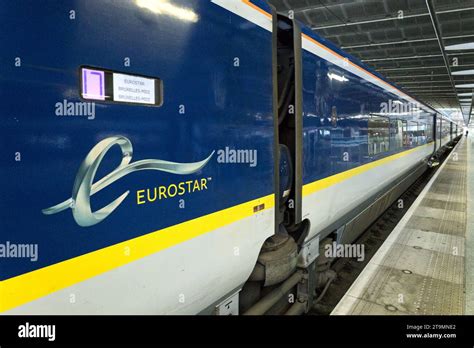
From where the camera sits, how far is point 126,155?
5.22ft

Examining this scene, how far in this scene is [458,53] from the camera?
1736cm

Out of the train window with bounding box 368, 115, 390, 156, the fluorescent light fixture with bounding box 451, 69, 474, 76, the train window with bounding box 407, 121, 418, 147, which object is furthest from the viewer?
the fluorescent light fixture with bounding box 451, 69, 474, 76

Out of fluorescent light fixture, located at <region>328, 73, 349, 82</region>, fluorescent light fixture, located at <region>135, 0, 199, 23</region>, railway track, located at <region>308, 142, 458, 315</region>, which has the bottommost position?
railway track, located at <region>308, 142, 458, 315</region>

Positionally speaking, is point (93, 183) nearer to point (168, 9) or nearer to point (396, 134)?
point (168, 9)

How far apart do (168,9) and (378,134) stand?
16.8 ft

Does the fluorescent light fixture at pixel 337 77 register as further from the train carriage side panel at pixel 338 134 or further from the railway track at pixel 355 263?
→ the railway track at pixel 355 263

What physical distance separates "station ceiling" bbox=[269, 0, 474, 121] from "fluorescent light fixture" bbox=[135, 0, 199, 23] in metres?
9.29

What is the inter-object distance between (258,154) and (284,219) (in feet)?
3.01

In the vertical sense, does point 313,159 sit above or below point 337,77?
below

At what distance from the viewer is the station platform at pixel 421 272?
3.35 meters

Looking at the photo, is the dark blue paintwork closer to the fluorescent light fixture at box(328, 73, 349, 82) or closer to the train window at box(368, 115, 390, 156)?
the fluorescent light fixture at box(328, 73, 349, 82)

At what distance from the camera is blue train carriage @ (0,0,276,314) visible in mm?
1268

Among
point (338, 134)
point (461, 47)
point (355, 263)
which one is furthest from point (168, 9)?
point (461, 47)

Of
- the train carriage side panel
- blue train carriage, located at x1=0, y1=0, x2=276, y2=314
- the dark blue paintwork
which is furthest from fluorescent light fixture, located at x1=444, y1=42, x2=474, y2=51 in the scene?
the dark blue paintwork
